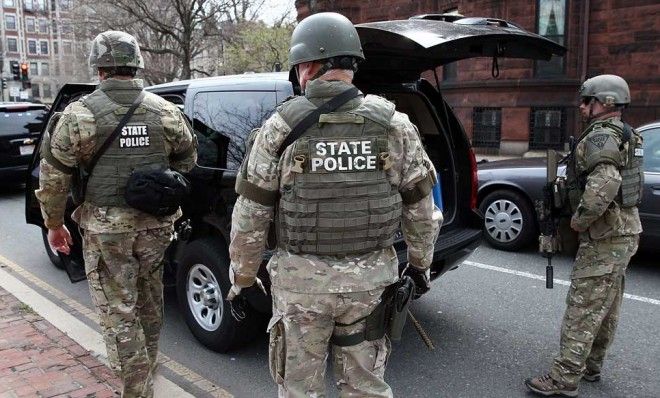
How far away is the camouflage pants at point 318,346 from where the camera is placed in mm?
2330

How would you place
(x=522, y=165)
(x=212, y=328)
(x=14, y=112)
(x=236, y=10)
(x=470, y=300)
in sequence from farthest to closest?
(x=236, y=10) → (x=14, y=112) → (x=522, y=165) → (x=470, y=300) → (x=212, y=328)

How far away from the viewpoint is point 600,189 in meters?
3.19

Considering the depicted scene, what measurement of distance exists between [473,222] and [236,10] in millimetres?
25079

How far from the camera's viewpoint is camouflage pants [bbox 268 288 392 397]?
2330 mm

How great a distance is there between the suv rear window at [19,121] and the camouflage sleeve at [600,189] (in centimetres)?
929

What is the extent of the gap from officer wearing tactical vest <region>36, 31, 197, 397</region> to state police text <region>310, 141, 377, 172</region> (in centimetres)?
132

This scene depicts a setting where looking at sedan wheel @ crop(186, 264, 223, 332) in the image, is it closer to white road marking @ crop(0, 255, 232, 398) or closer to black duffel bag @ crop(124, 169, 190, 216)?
white road marking @ crop(0, 255, 232, 398)

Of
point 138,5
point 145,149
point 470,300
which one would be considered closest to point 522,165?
point 470,300

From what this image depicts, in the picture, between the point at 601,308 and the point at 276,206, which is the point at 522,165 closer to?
the point at 601,308

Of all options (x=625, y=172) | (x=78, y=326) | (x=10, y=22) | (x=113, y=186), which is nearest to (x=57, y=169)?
(x=113, y=186)

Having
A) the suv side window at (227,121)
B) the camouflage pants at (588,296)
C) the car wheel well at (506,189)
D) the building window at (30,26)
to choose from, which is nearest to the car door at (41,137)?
the suv side window at (227,121)

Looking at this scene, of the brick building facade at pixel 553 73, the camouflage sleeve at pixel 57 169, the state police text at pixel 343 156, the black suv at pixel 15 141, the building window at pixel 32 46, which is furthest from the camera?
the building window at pixel 32 46

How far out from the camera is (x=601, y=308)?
335 centimetres

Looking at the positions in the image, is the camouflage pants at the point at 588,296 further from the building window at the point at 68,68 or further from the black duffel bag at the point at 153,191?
the building window at the point at 68,68
